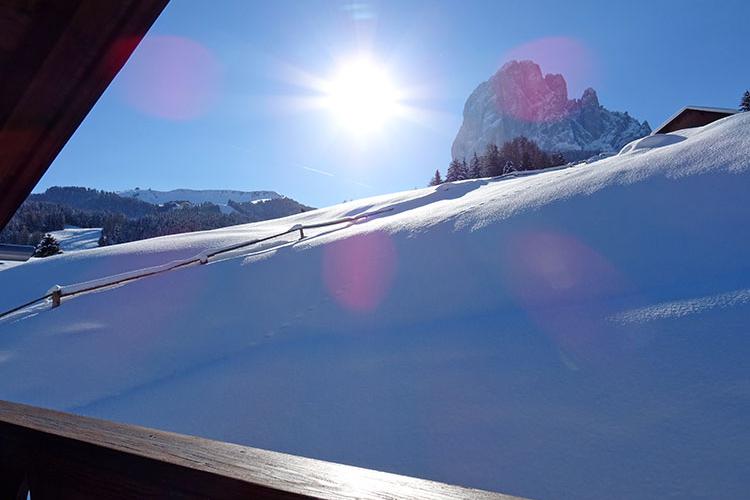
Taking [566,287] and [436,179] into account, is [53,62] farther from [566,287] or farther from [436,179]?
[436,179]

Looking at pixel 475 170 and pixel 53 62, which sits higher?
pixel 475 170

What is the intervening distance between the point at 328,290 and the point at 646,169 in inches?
202

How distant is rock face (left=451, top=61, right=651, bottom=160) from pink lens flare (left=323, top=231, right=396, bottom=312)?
151 meters

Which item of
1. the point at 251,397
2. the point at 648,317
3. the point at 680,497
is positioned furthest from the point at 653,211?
the point at 251,397

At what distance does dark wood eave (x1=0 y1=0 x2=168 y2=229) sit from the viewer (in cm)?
87

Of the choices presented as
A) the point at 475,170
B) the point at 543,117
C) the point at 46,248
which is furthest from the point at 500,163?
the point at 543,117

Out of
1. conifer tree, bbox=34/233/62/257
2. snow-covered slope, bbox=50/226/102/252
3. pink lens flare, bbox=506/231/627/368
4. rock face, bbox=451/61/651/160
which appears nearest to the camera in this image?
pink lens flare, bbox=506/231/627/368

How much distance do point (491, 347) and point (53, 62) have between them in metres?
3.61

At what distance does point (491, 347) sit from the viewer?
12.3 feet

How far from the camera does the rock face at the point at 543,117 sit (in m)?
150

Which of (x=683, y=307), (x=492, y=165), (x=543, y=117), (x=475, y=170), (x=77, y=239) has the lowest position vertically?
(x=683, y=307)

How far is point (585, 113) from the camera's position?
6220 inches

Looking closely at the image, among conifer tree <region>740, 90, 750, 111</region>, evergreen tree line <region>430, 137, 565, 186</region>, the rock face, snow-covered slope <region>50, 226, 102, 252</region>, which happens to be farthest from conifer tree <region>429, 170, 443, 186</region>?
the rock face

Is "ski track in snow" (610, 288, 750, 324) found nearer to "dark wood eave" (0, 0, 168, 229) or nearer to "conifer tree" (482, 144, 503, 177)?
"dark wood eave" (0, 0, 168, 229)
